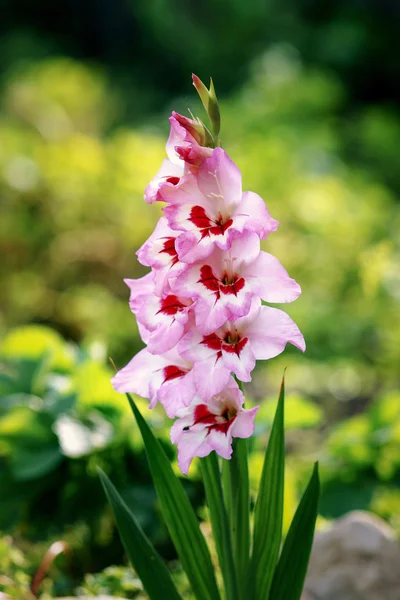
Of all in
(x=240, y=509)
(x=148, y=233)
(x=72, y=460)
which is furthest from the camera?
(x=148, y=233)

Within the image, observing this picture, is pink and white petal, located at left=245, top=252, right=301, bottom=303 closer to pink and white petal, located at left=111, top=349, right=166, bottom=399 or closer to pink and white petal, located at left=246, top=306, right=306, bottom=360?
pink and white petal, located at left=246, top=306, right=306, bottom=360

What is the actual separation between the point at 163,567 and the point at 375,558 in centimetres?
63

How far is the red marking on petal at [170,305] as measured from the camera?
3.00ft

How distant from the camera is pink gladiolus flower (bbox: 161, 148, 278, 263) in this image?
875 mm

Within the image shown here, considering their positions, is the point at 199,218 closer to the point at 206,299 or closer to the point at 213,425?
the point at 206,299

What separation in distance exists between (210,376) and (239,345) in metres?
0.05

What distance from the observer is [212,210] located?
903 mm

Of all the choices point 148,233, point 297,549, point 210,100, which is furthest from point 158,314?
point 148,233

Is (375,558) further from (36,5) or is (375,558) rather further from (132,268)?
(36,5)

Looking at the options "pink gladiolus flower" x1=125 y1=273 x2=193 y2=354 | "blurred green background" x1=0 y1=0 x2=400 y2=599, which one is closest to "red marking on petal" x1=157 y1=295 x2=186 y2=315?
"pink gladiolus flower" x1=125 y1=273 x2=193 y2=354

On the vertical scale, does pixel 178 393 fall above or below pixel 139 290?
below

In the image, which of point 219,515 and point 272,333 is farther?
point 219,515

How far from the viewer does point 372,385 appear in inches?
129

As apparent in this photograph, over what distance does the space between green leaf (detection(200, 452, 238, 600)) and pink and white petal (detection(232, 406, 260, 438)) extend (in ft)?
0.38
